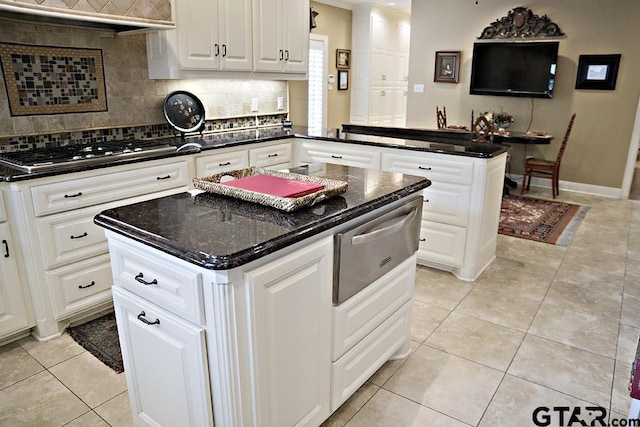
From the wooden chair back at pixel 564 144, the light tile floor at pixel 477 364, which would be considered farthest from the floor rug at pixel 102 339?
the wooden chair back at pixel 564 144

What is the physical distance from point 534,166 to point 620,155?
3.59ft

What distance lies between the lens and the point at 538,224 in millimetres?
4551

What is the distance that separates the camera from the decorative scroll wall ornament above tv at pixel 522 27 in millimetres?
5824

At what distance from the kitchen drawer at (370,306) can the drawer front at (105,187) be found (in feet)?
5.43

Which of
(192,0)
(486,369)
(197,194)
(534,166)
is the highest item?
(192,0)

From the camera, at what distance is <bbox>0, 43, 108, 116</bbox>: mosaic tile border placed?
2.77 meters

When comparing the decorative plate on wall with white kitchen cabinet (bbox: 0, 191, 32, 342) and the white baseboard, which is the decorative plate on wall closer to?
white kitchen cabinet (bbox: 0, 191, 32, 342)

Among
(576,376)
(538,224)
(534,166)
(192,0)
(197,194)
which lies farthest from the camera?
(534,166)

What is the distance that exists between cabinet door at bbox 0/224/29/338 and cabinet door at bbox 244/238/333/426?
1.71m

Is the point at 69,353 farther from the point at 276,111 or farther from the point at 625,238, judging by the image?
the point at 625,238

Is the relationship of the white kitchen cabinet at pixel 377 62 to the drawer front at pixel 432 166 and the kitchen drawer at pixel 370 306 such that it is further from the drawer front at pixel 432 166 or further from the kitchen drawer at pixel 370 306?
the kitchen drawer at pixel 370 306

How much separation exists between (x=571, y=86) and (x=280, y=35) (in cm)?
400

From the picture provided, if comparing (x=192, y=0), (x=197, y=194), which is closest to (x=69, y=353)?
(x=197, y=194)

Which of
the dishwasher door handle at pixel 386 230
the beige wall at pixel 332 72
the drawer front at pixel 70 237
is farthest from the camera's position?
the beige wall at pixel 332 72
